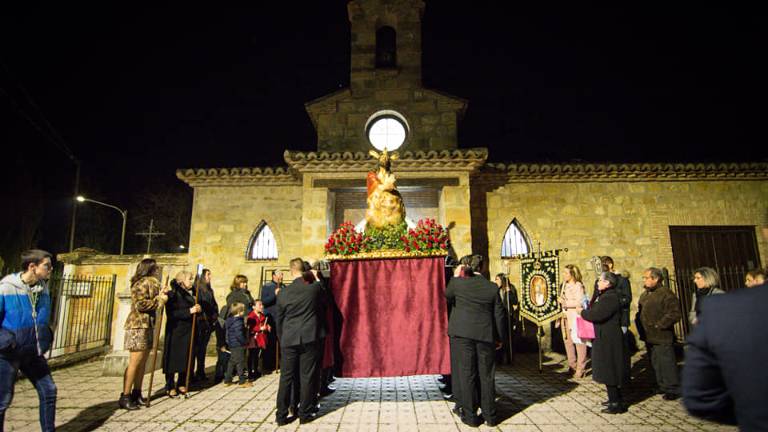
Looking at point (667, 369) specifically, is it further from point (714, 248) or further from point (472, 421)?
point (714, 248)

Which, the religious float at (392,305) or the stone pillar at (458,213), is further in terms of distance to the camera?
the stone pillar at (458,213)

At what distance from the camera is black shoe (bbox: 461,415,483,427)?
470 cm

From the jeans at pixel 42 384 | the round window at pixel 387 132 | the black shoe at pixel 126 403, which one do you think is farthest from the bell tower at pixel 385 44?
the jeans at pixel 42 384

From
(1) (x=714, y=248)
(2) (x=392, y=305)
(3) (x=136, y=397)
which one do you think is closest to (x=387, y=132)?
(2) (x=392, y=305)

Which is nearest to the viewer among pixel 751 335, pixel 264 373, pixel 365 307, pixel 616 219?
pixel 751 335

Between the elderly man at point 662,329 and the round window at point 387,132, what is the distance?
7.96 m

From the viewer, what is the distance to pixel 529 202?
40.2 feet

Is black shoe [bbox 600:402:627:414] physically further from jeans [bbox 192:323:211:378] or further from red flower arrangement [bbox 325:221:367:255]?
jeans [bbox 192:323:211:378]

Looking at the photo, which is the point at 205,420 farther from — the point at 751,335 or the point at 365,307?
the point at 751,335

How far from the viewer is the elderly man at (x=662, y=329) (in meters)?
5.71

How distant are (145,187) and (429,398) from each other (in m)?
32.2

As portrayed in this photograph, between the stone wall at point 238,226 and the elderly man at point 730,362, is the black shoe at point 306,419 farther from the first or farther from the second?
the stone wall at point 238,226

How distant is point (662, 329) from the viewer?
5.78 metres

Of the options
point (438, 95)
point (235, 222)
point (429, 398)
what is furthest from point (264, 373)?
point (438, 95)
